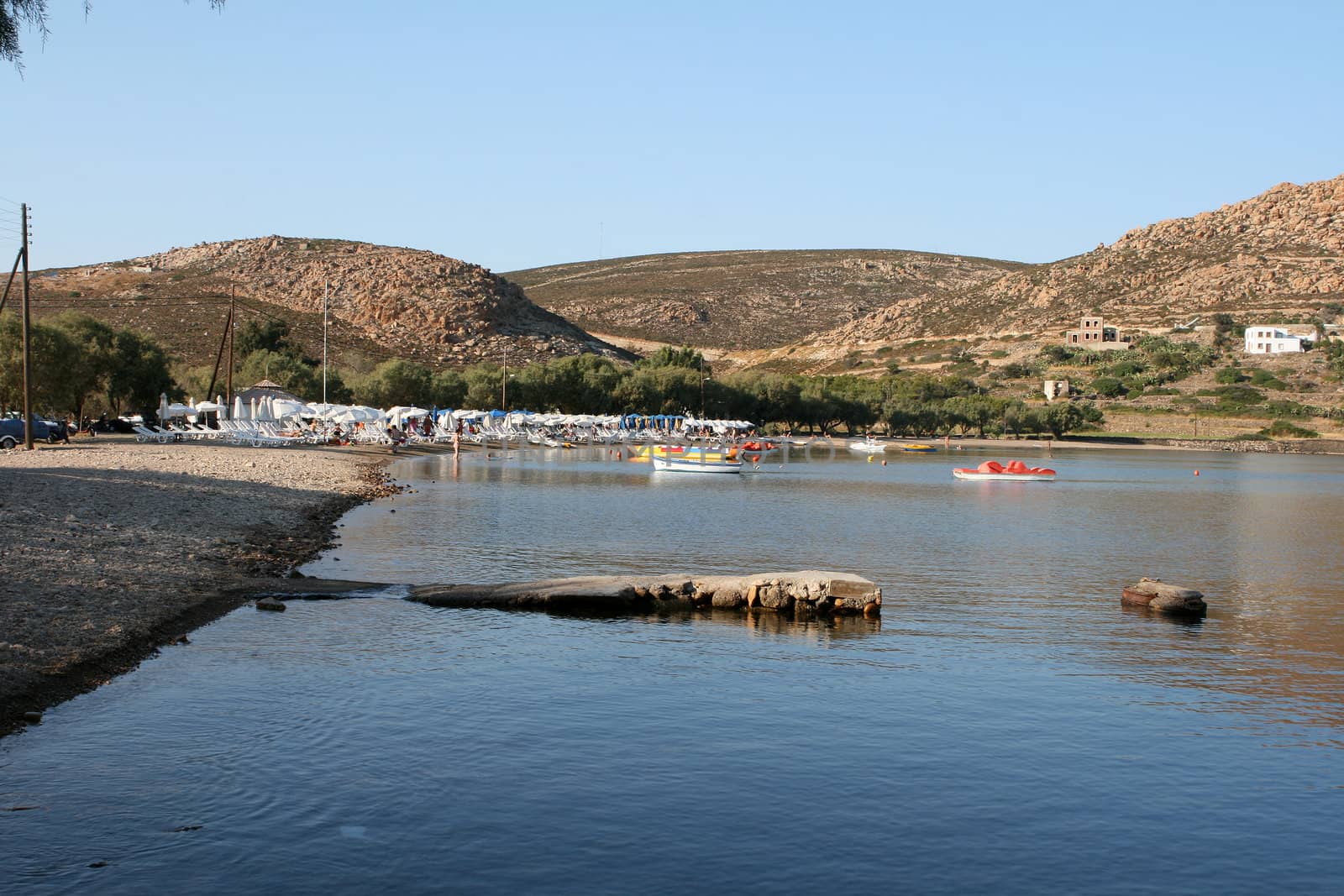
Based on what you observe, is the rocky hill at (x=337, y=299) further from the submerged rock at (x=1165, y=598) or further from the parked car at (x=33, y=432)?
the submerged rock at (x=1165, y=598)

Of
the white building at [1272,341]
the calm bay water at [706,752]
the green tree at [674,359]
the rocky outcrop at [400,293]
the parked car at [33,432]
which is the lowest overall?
the calm bay water at [706,752]

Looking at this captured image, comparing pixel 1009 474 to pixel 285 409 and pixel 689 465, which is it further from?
pixel 285 409

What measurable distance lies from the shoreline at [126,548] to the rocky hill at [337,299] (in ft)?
223

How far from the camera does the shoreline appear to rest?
45.5 ft

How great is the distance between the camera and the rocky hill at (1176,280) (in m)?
138

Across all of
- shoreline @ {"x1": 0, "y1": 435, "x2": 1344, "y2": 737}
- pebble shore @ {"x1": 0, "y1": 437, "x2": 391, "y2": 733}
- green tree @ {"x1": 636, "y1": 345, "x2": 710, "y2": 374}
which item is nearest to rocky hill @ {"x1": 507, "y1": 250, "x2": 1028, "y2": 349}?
green tree @ {"x1": 636, "y1": 345, "x2": 710, "y2": 374}

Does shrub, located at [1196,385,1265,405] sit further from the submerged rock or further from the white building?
the submerged rock

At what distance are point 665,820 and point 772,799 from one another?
1.13 m

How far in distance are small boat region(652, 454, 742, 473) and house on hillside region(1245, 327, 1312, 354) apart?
7825 centimetres

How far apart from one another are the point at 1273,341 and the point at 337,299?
94697 mm

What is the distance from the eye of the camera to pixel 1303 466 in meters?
88.8

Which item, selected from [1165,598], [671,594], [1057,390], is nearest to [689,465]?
[1165,598]

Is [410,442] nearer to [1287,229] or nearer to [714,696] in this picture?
[714,696]

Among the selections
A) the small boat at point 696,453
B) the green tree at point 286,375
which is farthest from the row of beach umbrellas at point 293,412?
the small boat at point 696,453
